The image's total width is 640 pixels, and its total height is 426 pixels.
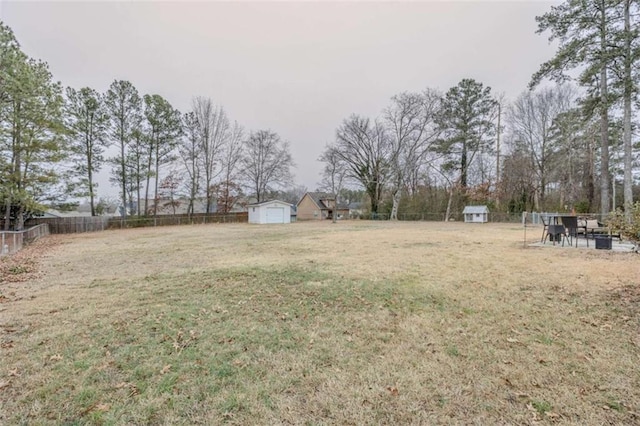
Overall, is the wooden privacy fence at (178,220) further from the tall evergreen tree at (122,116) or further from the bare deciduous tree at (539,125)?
the bare deciduous tree at (539,125)

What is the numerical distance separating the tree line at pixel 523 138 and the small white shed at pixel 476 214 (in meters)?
1.11

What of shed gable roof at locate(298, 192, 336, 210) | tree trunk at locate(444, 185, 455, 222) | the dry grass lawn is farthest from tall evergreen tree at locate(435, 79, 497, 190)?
the dry grass lawn

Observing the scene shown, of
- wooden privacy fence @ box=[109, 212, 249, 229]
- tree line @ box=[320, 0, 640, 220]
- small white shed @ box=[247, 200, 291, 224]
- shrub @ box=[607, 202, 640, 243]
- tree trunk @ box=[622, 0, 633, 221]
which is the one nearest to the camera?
shrub @ box=[607, 202, 640, 243]

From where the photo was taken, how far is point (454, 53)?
1577 cm

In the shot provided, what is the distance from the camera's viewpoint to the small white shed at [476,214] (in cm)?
2733

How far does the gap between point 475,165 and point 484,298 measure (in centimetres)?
2947

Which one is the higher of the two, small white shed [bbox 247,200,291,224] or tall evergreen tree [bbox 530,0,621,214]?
tall evergreen tree [bbox 530,0,621,214]

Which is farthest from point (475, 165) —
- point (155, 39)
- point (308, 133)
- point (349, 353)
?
point (349, 353)

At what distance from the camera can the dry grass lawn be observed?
2.06 metres

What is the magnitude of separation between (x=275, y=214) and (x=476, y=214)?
64.8 feet

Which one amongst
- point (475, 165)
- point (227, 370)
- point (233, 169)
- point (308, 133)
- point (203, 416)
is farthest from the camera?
point (308, 133)

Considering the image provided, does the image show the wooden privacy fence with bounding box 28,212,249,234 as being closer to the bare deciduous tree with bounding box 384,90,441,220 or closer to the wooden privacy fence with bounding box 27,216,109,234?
the wooden privacy fence with bounding box 27,216,109,234

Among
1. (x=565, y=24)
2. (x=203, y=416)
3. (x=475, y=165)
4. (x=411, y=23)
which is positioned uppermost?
(x=411, y=23)

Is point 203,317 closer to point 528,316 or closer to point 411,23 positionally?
point 528,316
